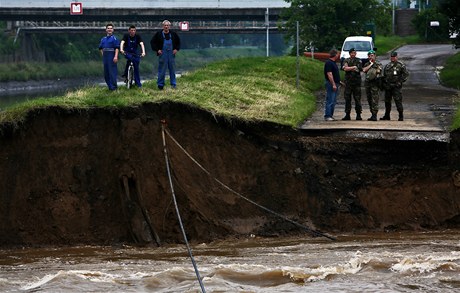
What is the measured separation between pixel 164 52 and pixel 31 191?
6296 mm

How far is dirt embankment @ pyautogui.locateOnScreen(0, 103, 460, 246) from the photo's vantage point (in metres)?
18.8

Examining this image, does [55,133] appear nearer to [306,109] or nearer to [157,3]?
[306,109]

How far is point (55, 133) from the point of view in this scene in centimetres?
1930

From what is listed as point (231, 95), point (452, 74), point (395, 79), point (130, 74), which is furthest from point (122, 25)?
point (395, 79)

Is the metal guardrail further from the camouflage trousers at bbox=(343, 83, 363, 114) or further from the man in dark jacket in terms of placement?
the camouflage trousers at bbox=(343, 83, 363, 114)

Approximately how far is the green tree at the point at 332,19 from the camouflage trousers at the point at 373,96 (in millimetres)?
31539

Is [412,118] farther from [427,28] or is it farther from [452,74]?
[427,28]

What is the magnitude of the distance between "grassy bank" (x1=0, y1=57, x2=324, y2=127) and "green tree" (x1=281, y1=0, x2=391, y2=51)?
19.3 metres

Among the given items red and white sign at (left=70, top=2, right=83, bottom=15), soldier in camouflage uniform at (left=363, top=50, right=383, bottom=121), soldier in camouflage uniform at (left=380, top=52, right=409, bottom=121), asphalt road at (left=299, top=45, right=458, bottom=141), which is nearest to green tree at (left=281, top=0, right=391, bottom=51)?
asphalt road at (left=299, top=45, right=458, bottom=141)

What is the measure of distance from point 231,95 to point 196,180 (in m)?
5.07

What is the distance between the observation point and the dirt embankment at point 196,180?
18844 millimetres

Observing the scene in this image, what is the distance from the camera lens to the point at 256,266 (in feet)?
53.8

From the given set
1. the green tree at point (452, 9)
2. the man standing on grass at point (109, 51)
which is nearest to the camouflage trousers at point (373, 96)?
the man standing on grass at point (109, 51)

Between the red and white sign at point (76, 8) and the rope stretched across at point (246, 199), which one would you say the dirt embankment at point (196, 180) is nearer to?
the rope stretched across at point (246, 199)
